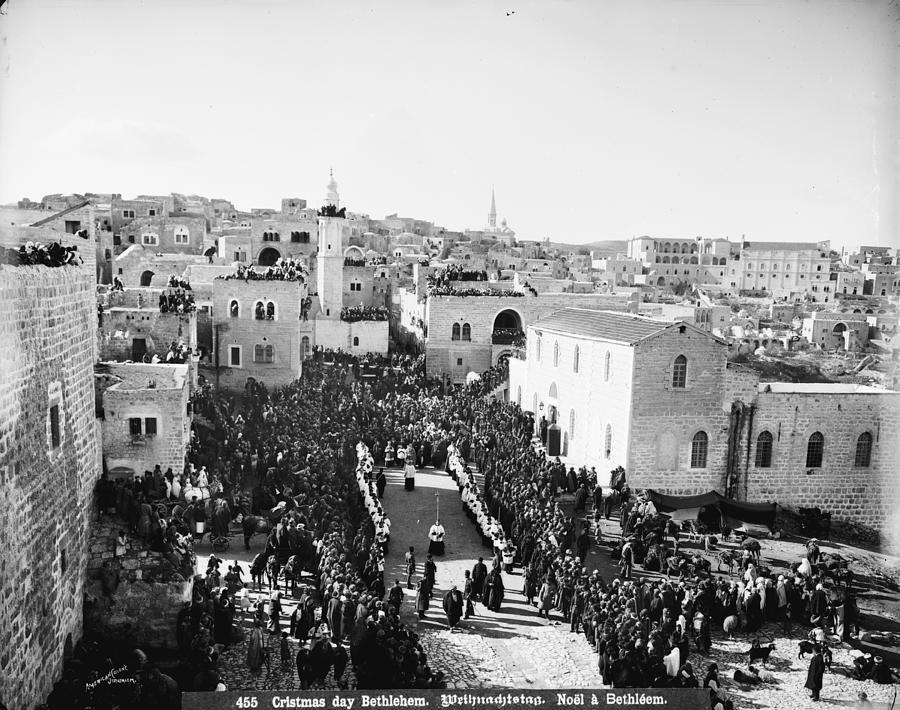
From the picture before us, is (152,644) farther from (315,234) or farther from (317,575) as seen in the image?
(315,234)

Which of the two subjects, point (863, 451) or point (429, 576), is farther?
point (863, 451)

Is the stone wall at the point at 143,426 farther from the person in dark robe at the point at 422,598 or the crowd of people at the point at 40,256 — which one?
the person in dark robe at the point at 422,598

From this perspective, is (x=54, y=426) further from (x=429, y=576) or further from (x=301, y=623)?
(x=429, y=576)

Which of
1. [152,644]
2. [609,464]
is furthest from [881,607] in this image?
[152,644]

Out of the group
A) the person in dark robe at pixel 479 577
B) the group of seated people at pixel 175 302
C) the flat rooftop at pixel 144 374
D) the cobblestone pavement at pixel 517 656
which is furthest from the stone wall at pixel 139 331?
the person in dark robe at pixel 479 577

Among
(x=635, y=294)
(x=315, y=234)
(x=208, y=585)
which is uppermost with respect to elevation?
(x=315, y=234)

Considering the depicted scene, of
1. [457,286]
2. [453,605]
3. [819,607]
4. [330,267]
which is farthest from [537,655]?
[330,267]

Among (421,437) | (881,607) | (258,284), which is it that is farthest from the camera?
(258,284)
